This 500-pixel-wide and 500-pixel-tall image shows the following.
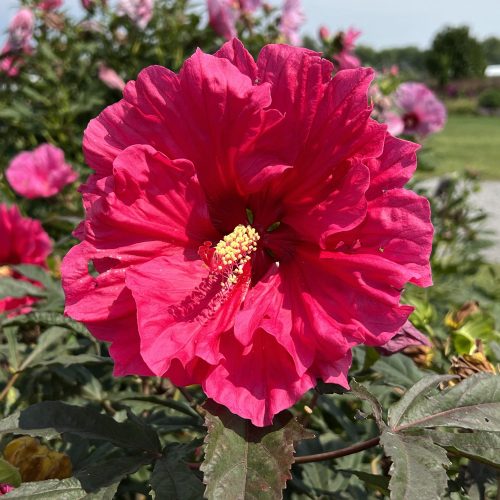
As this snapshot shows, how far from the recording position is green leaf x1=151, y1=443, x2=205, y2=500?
815 millimetres

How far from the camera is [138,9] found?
289 centimetres

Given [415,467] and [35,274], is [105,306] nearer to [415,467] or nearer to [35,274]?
[415,467]

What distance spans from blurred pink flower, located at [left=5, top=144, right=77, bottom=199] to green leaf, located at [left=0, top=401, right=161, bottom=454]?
169cm

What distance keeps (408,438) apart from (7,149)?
2.97m

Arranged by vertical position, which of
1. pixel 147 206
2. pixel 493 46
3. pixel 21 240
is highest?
pixel 147 206

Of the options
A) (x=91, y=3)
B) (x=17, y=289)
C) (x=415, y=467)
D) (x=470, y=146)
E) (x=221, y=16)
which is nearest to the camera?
(x=415, y=467)

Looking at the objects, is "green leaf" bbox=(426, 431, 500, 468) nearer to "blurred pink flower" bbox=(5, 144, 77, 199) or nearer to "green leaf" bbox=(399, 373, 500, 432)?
"green leaf" bbox=(399, 373, 500, 432)

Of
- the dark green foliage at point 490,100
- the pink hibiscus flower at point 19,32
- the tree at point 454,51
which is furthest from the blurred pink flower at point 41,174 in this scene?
the tree at point 454,51

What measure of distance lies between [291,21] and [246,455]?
2.64 meters

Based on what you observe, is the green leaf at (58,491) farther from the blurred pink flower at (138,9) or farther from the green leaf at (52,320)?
the blurred pink flower at (138,9)

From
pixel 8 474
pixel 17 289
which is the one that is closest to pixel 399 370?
pixel 8 474

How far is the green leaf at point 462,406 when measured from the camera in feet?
2.76

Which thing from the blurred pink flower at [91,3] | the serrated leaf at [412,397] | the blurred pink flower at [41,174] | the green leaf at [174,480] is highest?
the blurred pink flower at [91,3]

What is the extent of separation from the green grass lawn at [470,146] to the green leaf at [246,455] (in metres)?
7.53
